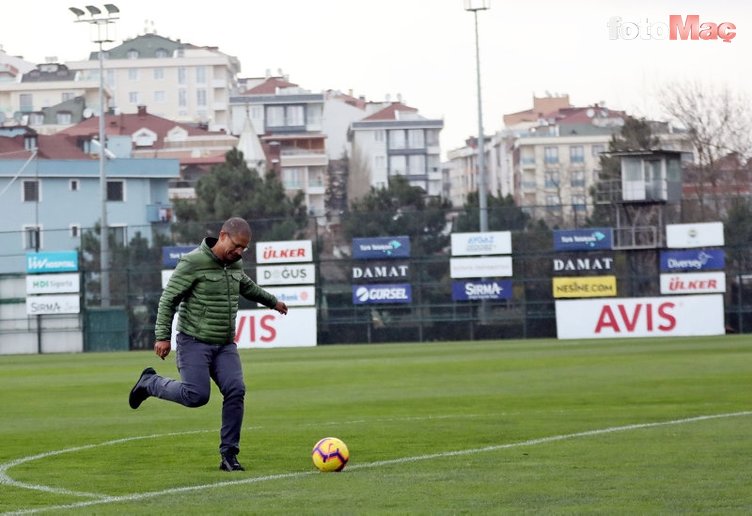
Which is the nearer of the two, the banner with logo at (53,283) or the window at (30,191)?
the banner with logo at (53,283)

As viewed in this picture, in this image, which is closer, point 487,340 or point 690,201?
point 487,340

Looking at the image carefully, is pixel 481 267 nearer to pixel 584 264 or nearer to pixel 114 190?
pixel 584 264

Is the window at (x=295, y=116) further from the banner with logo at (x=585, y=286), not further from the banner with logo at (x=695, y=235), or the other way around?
the banner with logo at (x=695, y=235)

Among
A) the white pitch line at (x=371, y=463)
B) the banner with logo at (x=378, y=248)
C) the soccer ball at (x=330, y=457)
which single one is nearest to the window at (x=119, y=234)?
the banner with logo at (x=378, y=248)

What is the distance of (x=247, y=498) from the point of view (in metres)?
10.4

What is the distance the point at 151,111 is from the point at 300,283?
396 feet

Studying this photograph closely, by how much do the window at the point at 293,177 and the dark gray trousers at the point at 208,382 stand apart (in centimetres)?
12580

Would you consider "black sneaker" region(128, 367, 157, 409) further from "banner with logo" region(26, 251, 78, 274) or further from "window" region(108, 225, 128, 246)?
"window" region(108, 225, 128, 246)

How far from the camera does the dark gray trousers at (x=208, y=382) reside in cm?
1214

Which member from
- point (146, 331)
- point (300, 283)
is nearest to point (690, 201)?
point (300, 283)

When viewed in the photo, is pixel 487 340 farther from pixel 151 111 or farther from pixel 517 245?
pixel 151 111

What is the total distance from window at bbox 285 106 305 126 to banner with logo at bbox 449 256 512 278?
3684 inches

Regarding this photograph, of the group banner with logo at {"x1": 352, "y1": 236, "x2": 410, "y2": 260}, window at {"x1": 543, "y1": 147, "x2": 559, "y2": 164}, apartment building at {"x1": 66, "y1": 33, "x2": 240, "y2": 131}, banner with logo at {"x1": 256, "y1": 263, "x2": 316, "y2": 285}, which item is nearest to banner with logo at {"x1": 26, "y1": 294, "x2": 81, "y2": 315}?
banner with logo at {"x1": 256, "y1": 263, "x2": 316, "y2": 285}

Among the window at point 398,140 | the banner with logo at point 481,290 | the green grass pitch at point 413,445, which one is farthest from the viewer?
the window at point 398,140
